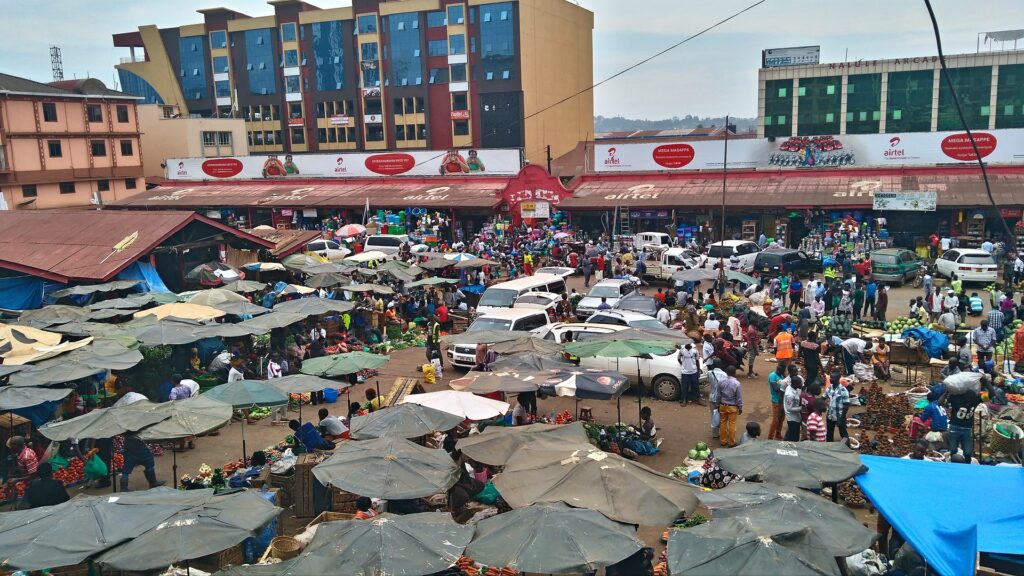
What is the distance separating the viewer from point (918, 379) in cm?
1720

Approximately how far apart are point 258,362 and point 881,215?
28.0m

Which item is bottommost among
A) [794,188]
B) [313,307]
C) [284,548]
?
[284,548]

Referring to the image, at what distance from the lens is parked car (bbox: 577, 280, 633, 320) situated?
22.8 metres

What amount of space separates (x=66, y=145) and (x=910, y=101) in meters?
51.1

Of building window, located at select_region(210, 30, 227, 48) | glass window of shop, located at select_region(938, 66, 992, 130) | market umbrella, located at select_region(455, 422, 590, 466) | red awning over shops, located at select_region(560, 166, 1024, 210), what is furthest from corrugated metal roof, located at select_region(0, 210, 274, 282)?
building window, located at select_region(210, 30, 227, 48)

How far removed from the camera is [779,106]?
46.0 m

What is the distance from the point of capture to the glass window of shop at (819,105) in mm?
45062

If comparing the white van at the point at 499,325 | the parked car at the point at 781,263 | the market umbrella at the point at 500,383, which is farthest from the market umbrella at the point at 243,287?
the parked car at the point at 781,263

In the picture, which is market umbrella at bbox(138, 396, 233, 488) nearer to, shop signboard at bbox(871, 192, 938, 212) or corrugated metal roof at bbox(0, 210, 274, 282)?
corrugated metal roof at bbox(0, 210, 274, 282)

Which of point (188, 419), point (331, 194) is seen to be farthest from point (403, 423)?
point (331, 194)

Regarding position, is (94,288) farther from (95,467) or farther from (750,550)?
(750,550)

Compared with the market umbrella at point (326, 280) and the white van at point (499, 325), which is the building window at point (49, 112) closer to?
the market umbrella at point (326, 280)

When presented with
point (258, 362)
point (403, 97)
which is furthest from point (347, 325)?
point (403, 97)

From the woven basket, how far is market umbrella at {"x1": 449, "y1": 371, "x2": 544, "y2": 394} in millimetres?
4284
